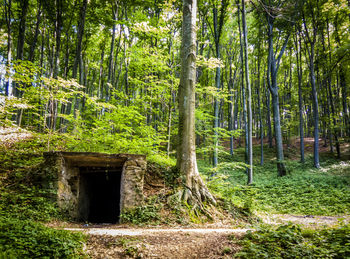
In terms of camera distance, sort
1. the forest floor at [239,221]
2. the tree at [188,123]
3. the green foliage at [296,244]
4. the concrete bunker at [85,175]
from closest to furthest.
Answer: the green foliage at [296,244]
the forest floor at [239,221]
the concrete bunker at [85,175]
the tree at [188,123]

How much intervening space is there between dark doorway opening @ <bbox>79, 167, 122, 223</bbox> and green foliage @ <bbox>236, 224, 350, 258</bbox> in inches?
177

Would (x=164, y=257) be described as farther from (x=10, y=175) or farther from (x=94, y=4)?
(x=94, y=4)

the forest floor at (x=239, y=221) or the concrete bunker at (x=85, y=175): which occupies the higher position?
the concrete bunker at (x=85, y=175)

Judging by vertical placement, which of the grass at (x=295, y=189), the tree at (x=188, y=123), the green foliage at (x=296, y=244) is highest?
the tree at (x=188, y=123)

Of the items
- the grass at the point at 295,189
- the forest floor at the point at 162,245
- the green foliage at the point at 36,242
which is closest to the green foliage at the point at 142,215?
the forest floor at the point at 162,245

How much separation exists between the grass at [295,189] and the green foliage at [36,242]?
174 inches

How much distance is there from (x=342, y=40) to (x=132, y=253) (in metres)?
23.6

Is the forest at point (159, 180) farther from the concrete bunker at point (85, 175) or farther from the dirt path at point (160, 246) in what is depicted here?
the concrete bunker at point (85, 175)

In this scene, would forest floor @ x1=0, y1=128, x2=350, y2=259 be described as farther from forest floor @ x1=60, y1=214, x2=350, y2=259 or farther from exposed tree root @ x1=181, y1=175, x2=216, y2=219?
exposed tree root @ x1=181, y1=175, x2=216, y2=219

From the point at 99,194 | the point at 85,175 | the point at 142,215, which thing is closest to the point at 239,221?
the point at 142,215

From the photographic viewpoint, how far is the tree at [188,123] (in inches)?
213

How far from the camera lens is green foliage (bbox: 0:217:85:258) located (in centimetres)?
237

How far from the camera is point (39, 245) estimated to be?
8.43 ft

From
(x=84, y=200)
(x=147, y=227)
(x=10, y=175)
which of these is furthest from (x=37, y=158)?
(x=147, y=227)
